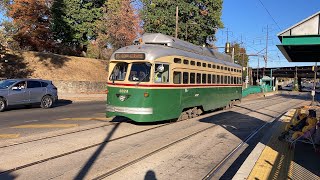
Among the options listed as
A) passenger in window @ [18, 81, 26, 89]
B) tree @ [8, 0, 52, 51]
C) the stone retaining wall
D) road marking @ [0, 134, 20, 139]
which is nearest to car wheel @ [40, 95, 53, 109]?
passenger in window @ [18, 81, 26, 89]

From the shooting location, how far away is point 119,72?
45.2ft

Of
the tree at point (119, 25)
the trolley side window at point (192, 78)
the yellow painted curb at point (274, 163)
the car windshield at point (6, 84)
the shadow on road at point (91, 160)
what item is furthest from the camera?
the tree at point (119, 25)

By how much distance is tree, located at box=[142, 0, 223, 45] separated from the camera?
1811 inches

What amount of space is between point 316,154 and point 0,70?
30.8m

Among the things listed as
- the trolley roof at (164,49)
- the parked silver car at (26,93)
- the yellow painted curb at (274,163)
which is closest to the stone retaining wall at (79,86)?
the parked silver car at (26,93)

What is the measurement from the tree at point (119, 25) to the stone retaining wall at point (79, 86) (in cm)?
578

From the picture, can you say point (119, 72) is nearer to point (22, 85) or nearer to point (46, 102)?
point (22, 85)

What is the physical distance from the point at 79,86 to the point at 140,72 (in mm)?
26107

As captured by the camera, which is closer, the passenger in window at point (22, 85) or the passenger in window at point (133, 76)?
the passenger in window at point (133, 76)

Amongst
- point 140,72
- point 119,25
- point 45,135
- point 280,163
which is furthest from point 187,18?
point 280,163

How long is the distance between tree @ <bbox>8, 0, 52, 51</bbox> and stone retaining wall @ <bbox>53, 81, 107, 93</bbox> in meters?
10.6

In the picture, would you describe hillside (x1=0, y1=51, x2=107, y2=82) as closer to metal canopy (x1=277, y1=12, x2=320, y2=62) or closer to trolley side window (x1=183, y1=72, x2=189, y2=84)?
trolley side window (x1=183, y1=72, x2=189, y2=84)

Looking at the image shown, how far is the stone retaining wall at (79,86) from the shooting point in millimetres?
36375

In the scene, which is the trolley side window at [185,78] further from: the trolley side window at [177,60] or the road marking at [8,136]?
the road marking at [8,136]
